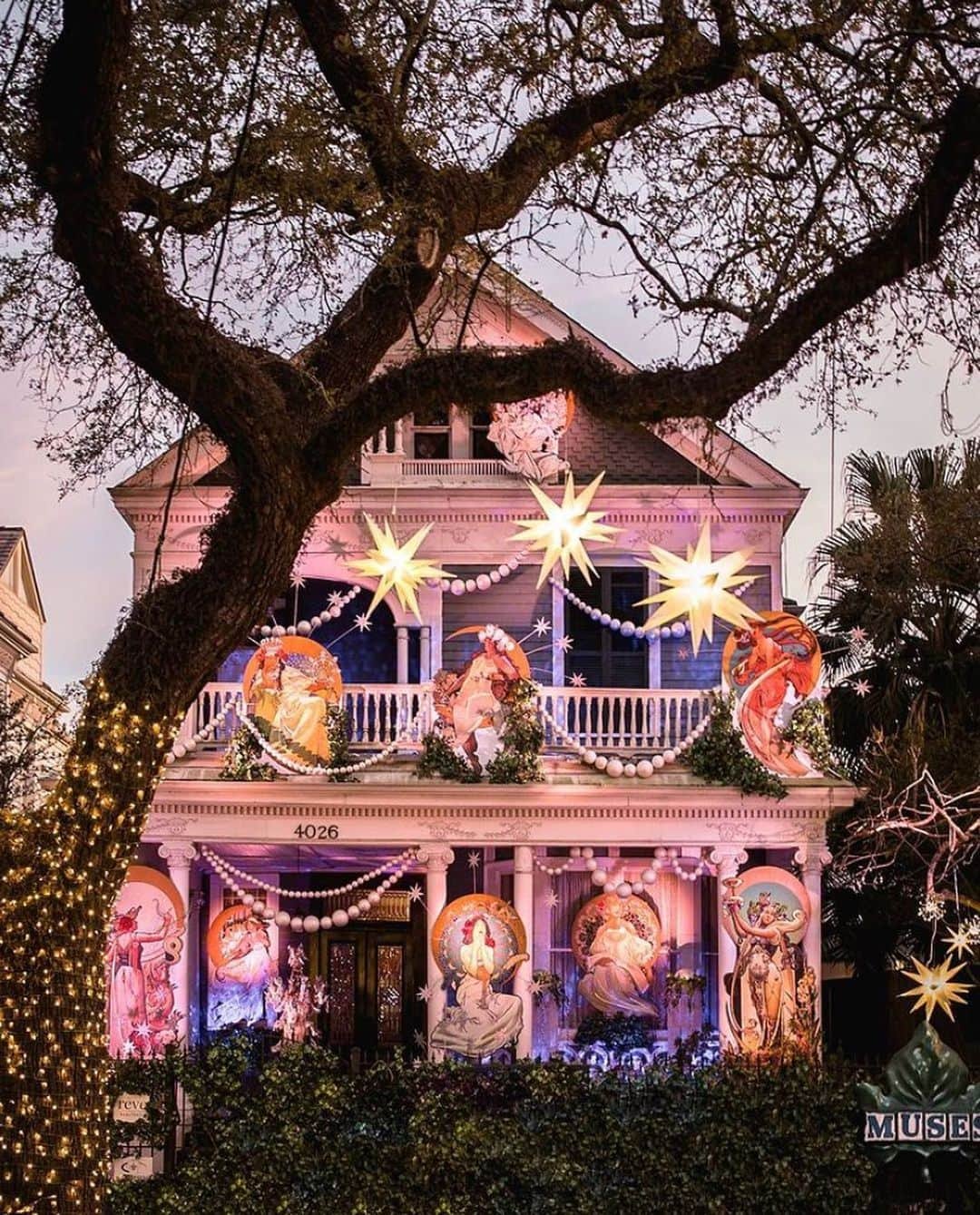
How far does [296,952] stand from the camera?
1991 cm

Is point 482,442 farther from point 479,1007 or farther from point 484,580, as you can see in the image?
point 479,1007

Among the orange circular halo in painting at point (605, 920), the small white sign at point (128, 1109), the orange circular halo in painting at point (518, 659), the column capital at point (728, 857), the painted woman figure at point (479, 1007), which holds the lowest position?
the small white sign at point (128, 1109)

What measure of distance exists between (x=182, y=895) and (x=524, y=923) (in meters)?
3.54

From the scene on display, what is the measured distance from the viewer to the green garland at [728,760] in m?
18.4

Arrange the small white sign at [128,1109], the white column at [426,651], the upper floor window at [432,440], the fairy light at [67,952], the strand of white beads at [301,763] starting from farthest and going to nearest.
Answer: the upper floor window at [432,440] → the white column at [426,651] → the strand of white beads at [301,763] → the small white sign at [128,1109] → the fairy light at [67,952]

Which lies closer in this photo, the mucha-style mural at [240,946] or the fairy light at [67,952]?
the fairy light at [67,952]

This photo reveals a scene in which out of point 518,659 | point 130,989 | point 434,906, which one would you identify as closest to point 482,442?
point 518,659

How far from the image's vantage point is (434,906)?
1862 cm

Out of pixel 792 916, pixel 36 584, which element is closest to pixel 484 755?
pixel 792 916

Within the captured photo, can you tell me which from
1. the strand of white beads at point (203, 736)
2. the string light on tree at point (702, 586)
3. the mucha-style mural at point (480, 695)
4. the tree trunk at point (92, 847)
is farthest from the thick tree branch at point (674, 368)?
the strand of white beads at point (203, 736)

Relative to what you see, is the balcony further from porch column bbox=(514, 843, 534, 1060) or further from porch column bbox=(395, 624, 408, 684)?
porch column bbox=(514, 843, 534, 1060)

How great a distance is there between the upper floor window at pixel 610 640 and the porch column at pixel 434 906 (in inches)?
118

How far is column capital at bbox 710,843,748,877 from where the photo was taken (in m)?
18.7

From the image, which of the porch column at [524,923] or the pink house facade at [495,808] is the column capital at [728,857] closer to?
the pink house facade at [495,808]
